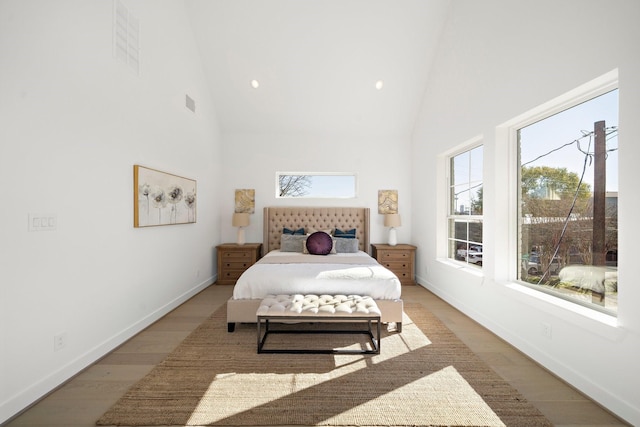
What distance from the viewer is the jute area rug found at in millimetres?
1837

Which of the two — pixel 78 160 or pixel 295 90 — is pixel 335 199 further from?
pixel 78 160

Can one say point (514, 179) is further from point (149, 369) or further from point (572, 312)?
point (149, 369)

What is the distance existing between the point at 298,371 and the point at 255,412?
53cm

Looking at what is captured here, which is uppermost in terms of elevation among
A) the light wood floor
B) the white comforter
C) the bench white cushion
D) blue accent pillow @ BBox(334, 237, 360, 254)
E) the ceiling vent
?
the ceiling vent

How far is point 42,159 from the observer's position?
2021mm

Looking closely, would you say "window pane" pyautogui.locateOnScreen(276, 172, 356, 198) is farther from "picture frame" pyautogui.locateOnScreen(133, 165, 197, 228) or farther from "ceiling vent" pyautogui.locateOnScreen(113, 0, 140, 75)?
"ceiling vent" pyautogui.locateOnScreen(113, 0, 140, 75)

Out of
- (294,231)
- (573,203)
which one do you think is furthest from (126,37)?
(573,203)

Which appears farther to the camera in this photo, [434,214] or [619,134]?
[434,214]

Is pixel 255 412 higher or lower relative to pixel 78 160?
lower

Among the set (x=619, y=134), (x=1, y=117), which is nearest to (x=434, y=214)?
(x=619, y=134)

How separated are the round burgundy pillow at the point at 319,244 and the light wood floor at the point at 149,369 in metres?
1.83

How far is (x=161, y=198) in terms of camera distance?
11.4 feet

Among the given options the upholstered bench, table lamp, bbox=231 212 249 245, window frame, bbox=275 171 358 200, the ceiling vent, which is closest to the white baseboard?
the upholstered bench

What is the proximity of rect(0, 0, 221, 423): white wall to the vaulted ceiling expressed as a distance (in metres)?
0.76
